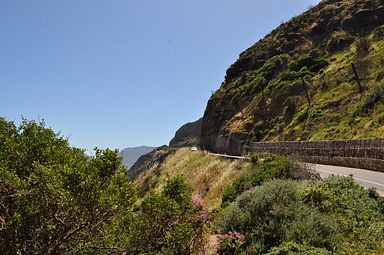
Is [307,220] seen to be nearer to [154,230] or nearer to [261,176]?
[154,230]

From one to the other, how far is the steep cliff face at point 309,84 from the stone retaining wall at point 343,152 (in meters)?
3.55

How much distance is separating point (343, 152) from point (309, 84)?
26.6m

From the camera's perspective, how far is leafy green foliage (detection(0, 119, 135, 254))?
5410mm

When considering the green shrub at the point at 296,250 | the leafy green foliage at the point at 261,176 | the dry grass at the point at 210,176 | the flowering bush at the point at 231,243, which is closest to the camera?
the green shrub at the point at 296,250

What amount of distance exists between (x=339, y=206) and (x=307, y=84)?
131ft

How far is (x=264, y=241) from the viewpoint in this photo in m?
9.53

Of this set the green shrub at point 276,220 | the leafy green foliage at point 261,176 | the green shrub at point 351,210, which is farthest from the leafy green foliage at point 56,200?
the leafy green foliage at point 261,176

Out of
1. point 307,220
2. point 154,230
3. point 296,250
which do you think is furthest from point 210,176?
point 154,230

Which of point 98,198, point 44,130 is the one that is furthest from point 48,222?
point 44,130

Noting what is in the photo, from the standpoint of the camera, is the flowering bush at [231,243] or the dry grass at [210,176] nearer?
the flowering bush at [231,243]

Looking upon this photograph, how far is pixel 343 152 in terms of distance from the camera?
78.5ft

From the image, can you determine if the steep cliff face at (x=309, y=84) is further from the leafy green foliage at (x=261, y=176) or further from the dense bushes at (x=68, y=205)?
the dense bushes at (x=68, y=205)

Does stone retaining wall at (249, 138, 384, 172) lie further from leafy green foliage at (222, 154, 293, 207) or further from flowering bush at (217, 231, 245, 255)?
flowering bush at (217, 231, 245, 255)

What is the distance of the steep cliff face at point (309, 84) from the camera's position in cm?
3688
